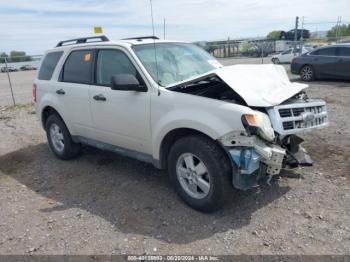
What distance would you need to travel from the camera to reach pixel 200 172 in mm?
3719

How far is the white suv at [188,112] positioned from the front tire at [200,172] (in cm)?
1

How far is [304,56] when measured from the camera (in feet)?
46.3

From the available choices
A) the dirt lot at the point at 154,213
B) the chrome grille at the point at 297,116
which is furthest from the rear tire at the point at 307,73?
the chrome grille at the point at 297,116

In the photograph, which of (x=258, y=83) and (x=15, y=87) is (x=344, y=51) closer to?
(x=258, y=83)

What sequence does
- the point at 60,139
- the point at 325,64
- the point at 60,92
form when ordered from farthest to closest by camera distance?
the point at 325,64 < the point at 60,139 < the point at 60,92

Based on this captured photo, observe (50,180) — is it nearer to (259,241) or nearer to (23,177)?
(23,177)

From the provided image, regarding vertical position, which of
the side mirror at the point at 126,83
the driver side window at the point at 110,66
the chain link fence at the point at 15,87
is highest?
the driver side window at the point at 110,66

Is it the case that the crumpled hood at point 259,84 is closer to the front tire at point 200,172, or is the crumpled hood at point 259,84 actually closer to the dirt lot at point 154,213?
the front tire at point 200,172

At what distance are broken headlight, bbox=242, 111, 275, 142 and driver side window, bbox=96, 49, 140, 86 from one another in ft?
5.13

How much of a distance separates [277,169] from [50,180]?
3.34 m

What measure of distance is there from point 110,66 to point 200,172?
2.01 metres

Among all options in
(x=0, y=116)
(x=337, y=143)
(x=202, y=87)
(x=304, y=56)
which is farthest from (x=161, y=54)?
(x=304, y=56)

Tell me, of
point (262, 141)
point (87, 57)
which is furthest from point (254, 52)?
point (262, 141)

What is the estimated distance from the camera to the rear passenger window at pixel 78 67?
500cm
